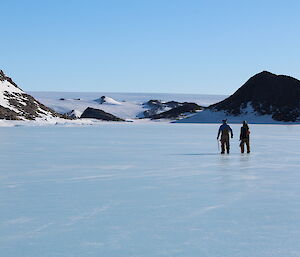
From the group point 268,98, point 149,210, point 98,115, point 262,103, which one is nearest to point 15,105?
point 98,115

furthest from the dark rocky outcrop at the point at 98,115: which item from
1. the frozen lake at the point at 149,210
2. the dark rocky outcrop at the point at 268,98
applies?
the frozen lake at the point at 149,210

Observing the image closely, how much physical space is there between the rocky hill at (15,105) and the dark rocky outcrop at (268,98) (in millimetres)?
52456

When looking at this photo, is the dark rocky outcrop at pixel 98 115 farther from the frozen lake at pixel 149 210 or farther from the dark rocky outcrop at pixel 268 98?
the frozen lake at pixel 149 210

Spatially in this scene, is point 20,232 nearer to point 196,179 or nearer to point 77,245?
point 77,245

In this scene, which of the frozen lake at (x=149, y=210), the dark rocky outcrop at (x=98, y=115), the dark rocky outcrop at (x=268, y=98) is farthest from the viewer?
the dark rocky outcrop at (x=98, y=115)

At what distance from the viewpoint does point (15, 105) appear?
100 meters

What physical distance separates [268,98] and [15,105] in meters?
71.2

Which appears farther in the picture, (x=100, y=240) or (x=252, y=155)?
(x=252, y=155)

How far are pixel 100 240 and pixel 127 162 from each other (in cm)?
1142

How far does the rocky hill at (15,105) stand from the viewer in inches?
3568

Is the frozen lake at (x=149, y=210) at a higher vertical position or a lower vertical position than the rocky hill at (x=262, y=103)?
lower

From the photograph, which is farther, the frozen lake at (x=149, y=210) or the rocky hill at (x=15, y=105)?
the rocky hill at (x=15, y=105)

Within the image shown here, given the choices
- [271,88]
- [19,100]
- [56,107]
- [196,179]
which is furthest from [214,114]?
[196,179]

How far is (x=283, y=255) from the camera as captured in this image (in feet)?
21.3
